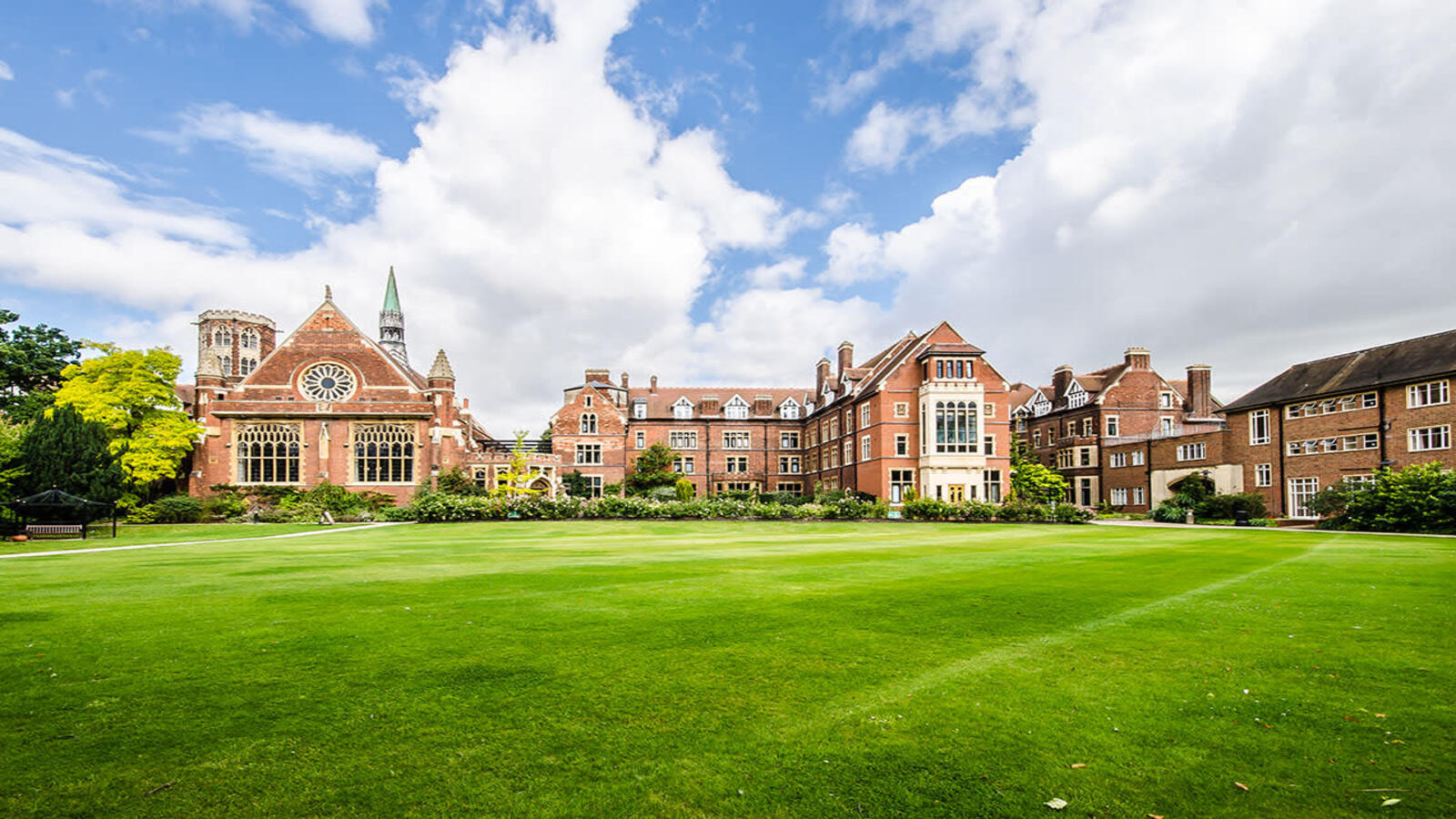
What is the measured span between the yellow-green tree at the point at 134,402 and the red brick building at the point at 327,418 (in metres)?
3.63

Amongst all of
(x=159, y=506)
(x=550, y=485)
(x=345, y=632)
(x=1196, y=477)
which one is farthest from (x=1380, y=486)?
(x=159, y=506)

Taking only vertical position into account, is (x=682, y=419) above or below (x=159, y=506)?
above

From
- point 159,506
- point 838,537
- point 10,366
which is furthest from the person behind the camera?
point 10,366

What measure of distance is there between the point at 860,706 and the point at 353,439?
46.0 m

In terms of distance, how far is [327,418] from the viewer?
146ft

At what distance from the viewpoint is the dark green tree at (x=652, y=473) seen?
56281 mm

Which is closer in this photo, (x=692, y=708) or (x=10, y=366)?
(x=692, y=708)

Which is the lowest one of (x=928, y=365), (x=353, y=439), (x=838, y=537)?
(x=838, y=537)

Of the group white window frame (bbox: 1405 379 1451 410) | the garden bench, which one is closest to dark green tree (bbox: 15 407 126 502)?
the garden bench

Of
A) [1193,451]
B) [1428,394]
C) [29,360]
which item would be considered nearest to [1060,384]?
[1193,451]

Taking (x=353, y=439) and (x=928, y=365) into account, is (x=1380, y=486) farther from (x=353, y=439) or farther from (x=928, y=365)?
(x=353, y=439)

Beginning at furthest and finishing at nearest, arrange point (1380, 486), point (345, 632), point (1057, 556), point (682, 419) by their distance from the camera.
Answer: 1. point (682, 419)
2. point (1380, 486)
3. point (1057, 556)
4. point (345, 632)

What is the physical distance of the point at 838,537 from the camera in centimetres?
2342

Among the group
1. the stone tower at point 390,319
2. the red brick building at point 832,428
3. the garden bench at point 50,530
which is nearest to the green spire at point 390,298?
the stone tower at point 390,319
